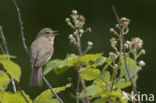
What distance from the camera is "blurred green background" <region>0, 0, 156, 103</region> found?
27.7ft

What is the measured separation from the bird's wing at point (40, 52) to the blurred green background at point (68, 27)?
Result: 3.48 metres

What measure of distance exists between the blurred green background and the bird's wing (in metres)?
3.48

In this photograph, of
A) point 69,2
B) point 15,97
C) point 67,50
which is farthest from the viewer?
point 69,2

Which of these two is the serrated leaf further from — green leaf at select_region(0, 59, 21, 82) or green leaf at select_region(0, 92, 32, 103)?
green leaf at select_region(0, 59, 21, 82)

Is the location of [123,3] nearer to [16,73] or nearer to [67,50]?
[67,50]

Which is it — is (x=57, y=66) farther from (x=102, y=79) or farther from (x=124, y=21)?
(x=124, y=21)

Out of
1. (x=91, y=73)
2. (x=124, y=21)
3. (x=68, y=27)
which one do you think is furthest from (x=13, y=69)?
(x=68, y=27)

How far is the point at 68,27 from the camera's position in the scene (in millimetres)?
9312

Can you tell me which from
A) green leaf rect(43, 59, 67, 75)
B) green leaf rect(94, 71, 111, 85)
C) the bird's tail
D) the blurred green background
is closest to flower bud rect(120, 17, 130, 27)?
green leaf rect(94, 71, 111, 85)

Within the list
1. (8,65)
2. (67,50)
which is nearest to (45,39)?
(8,65)

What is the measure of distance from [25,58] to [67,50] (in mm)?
759

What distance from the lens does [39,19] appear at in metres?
9.15

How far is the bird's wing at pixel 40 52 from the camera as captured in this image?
4.17m

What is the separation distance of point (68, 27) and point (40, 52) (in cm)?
499
